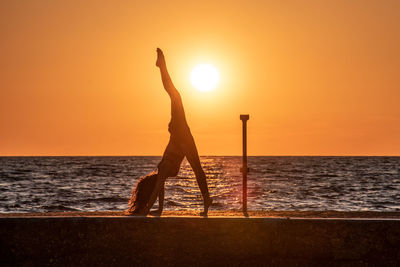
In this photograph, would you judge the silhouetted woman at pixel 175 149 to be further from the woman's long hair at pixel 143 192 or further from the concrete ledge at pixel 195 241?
the concrete ledge at pixel 195 241

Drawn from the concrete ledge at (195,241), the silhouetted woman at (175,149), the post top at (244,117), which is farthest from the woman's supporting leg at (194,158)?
the concrete ledge at (195,241)

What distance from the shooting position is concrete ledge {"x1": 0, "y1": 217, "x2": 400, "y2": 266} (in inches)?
294

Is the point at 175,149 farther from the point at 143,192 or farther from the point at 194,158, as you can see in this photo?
the point at 143,192

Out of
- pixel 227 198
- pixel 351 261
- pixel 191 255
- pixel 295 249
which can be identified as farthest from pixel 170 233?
pixel 227 198

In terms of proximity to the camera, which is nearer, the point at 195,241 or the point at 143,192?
the point at 195,241

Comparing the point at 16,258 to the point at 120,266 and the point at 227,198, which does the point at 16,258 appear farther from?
the point at 227,198

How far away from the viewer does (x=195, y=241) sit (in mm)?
7547

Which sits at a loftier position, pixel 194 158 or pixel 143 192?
pixel 194 158

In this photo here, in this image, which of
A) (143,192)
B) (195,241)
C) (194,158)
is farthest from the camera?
(143,192)

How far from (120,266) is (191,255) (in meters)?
0.81

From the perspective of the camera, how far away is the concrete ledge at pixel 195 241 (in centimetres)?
746

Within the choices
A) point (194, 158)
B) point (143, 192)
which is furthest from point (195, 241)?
point (143, 192)

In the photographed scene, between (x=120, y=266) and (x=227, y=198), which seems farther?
(x=227, y=198)

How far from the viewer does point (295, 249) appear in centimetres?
750
